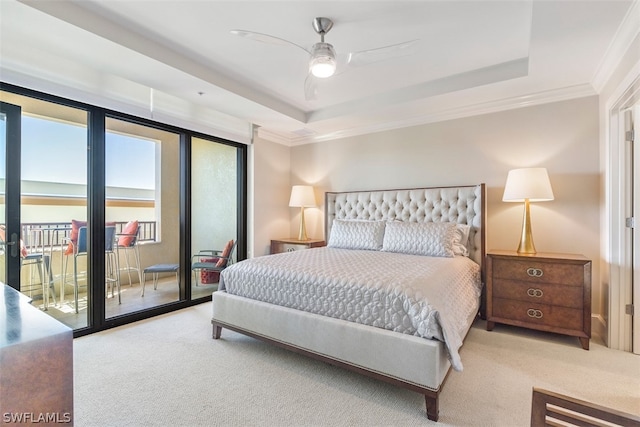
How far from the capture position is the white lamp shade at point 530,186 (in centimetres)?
286

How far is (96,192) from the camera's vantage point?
3.02m

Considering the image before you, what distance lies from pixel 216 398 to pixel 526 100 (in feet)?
13.4

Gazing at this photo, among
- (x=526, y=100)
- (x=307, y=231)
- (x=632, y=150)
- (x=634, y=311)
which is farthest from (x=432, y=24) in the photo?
(x=307, y=231)

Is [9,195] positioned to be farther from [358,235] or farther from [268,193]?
[358,235]

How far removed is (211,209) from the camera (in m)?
4.36

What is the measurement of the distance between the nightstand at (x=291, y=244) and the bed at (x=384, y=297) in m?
0.79

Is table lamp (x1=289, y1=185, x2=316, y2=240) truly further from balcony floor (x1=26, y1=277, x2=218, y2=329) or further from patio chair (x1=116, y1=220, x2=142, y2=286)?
patio chair (x1=116, y1=220, x2=142, y2=286)

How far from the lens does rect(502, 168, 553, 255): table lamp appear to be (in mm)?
2861

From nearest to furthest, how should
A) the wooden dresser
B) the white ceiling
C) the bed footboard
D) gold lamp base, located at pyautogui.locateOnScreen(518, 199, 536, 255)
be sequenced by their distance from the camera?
the wooden dresser < the bed footboard < the white ceiling < gold lamp base, located at pyautogui.locateOnScreen(518, 199, 536, 255)

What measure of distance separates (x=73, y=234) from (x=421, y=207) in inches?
155

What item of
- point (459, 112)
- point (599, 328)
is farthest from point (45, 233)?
point (599, 328)

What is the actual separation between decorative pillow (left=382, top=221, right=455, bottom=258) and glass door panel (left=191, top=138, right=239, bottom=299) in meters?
2.23

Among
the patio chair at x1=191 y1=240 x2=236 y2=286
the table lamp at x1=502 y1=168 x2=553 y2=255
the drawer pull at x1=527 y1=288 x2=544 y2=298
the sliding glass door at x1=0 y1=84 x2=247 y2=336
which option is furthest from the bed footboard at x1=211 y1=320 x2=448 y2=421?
the table lamp at x1=502 y1=168 x2=553 y2=255

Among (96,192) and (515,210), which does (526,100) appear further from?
(96,192)
